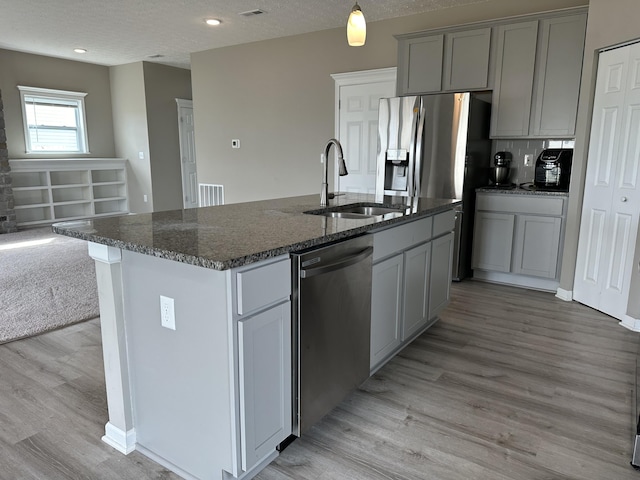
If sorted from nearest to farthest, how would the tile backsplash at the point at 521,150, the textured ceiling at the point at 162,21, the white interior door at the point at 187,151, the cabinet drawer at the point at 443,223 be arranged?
the cabinet drawer at the point at 443,223, the tile backsplash at the point at 521,150, the textured ceiling at the point at 162,21, the white interior door at the point at 187,151

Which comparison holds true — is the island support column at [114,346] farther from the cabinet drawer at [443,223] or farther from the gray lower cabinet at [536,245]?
the gray lower cabinet at [536,245]

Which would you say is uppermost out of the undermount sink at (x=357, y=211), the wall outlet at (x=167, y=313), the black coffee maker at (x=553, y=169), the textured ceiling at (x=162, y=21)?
the textured ceiling at (x=162, y=21)

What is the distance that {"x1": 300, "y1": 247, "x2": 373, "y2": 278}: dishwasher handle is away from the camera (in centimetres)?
170

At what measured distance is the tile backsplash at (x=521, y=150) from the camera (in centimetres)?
438

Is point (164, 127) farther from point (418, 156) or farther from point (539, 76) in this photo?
point (539, 76)

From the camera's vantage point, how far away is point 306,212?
2.51 m

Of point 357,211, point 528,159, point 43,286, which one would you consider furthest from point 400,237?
point 43,286

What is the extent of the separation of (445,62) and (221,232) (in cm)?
348

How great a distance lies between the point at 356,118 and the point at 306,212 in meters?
3.08

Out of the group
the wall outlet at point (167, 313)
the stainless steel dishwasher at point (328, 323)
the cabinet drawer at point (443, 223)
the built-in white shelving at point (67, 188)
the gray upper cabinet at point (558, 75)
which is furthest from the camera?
the built-in white shelving at point (67, 188)

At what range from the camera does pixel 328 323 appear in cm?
187

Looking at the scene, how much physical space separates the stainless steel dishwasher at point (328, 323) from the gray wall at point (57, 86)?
23.3 ft

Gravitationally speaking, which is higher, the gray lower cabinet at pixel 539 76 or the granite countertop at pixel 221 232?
the gray lower cabinet at pixel 539 76

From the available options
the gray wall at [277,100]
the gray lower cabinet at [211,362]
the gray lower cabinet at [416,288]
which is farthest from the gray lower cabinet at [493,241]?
the gray lower cabinet at [211,362]
